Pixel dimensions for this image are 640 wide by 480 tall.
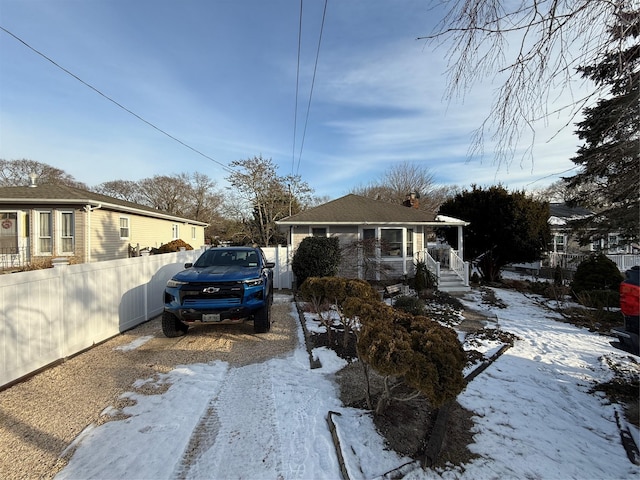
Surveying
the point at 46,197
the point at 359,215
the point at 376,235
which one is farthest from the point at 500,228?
the point at 46,197

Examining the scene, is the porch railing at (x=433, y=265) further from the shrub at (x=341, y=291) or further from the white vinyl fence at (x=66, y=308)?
the white vinyl fence at (x=66, y=308)

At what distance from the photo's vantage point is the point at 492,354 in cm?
524

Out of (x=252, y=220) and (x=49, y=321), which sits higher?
(x=252, y=220)

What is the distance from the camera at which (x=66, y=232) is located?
13.3 metres

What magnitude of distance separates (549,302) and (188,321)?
431 inches

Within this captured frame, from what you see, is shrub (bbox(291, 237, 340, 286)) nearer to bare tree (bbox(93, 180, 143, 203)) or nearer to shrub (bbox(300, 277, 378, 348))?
shrub (bbox(300, 277, 378, 348))

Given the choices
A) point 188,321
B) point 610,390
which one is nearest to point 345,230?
point 188,321

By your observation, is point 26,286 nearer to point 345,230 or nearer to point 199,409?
point 199,409

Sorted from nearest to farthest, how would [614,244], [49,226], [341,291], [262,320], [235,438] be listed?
[235,438] < [341,291] < [262,320] < [49,226] < [614,244]

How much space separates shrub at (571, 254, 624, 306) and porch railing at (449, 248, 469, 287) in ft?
10.9

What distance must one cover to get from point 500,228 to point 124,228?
18.4 metres

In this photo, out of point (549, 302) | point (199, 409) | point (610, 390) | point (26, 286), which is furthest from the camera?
point (549, 302)

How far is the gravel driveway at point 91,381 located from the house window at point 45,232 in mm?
10365

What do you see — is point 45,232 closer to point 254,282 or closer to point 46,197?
point 46,197
